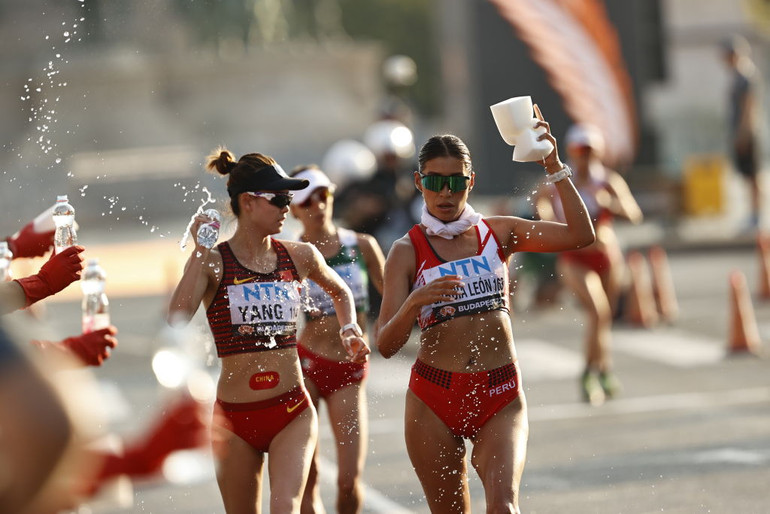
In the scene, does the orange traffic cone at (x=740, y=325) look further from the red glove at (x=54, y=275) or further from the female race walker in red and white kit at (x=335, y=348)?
the red glove at (x=54, y=275)

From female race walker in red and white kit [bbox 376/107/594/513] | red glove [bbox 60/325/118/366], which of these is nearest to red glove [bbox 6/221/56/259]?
red glove [bbox 60/325/118/366]

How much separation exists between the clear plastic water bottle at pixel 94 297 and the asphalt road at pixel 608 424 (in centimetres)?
73

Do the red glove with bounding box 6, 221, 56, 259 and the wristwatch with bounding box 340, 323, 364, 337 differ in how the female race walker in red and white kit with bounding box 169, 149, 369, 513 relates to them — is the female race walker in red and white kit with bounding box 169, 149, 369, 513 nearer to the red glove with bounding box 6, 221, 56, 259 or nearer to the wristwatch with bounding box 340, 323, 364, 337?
the wristwatch with bounding box 340, 323, 364, 337

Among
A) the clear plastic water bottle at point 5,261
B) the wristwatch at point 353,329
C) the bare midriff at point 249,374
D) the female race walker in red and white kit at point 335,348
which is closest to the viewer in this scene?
the bare midriff at point 249,374

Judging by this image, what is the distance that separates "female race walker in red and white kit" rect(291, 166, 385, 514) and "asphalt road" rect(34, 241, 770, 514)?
0.64m

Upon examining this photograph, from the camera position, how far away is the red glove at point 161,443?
11.5ft

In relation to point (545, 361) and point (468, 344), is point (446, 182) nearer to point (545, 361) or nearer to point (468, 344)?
point (468, 344)

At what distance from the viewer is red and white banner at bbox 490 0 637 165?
91.1 feet

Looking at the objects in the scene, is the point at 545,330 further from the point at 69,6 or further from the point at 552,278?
the point at 69,6

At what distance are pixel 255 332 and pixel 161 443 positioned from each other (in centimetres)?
286

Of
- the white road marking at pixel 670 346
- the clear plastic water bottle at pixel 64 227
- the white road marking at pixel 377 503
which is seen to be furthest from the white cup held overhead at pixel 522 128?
the white road marking at pixel 670 346

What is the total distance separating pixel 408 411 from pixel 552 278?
42.3 ft

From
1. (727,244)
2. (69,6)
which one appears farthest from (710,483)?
(69,6)

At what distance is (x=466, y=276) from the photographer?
6.24m
